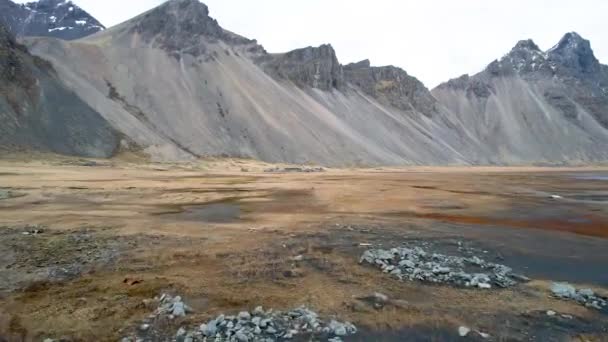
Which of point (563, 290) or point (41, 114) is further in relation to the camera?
point (41, 114)

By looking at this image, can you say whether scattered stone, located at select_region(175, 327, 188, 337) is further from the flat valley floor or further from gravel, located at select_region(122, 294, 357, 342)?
the flat valley floor

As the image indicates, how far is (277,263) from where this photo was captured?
12.3 metres

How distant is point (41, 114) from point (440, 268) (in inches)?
2346

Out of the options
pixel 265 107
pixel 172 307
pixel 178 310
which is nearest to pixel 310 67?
pixel 265 107

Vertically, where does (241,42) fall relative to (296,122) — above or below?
above

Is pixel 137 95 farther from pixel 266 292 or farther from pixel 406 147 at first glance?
pixel 266 292

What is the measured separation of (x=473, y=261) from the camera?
1296 cm

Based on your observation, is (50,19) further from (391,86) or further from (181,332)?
(181,332)

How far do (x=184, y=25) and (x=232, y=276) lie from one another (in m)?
96.8

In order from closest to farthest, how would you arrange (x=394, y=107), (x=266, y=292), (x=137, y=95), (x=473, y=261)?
(x=266, y=292) < (x=473, y=261) < (x=137, y=95) < (x=394, y=107)

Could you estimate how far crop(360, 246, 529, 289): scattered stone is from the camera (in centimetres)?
1112

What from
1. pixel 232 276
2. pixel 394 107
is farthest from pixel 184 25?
pixel 232 276

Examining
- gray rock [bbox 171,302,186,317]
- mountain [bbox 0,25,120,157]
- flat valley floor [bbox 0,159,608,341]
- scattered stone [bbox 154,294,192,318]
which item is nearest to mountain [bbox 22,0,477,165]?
mountain [bbox 0,25,120,157]

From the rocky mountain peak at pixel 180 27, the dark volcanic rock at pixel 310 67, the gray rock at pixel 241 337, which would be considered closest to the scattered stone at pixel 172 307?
the gray rock at pixel 241 337
